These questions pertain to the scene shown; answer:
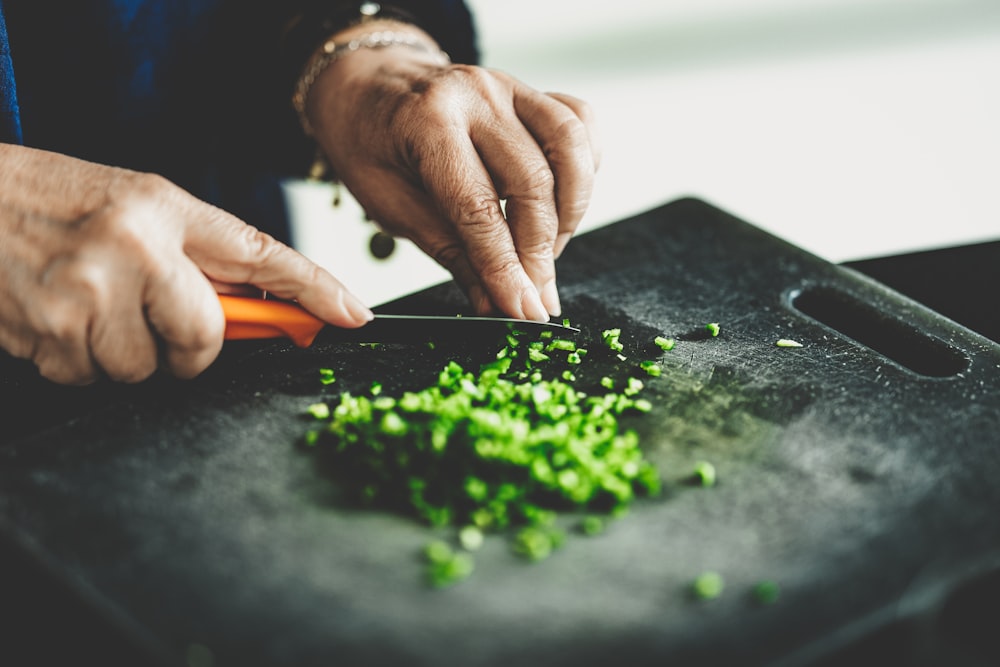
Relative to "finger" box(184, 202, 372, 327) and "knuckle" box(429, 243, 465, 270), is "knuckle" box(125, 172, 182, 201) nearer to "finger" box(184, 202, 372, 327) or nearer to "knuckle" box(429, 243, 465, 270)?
"finger" box(184, 202, 372, 327)

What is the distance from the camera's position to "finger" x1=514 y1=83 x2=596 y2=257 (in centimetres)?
133

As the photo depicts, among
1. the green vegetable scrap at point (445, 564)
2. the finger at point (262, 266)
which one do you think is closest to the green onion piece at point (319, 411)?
the finger at point (262, 266)

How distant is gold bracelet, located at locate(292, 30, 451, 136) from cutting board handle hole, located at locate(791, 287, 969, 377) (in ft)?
2.38

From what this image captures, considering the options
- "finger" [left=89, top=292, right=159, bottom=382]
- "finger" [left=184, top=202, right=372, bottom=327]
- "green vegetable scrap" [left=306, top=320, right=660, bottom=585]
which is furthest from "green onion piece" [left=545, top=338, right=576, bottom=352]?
"finger" [left=89, top=292, right=159, bottom=382]

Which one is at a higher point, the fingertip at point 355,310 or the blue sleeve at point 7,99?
the blue sleeve at point 7,99

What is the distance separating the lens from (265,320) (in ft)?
3.84

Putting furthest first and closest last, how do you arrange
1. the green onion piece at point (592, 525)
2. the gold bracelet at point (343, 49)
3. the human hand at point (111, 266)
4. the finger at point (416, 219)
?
the gold bracelet at point (343, 49), the finger at point (416, 219), the human hand at point (111, 266), the green onion piece at point (592, 525)

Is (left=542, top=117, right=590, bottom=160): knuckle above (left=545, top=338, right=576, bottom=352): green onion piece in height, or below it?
above

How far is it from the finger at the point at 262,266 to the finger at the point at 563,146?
351 millimetres

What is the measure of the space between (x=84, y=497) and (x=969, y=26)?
3.35 metres

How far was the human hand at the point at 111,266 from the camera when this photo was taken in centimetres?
103

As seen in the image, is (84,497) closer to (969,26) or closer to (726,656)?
(726,656)

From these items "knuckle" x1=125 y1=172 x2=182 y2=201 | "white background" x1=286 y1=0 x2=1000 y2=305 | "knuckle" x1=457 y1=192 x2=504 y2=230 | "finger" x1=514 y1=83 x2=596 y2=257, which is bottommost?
"white background" x1=286 y1=0 x2=1000 y2=305

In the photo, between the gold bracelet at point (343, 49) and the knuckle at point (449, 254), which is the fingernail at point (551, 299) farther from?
the gold bracelet at point (343, 49)
